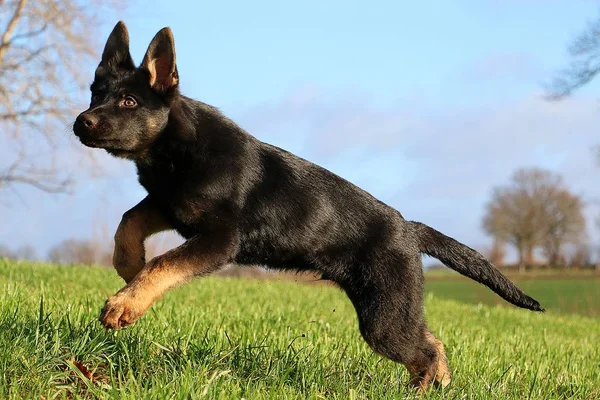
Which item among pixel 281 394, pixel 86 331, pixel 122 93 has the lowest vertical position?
pixel 281 394

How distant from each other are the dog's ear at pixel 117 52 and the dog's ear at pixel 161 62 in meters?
0.15

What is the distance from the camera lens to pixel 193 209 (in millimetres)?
4641

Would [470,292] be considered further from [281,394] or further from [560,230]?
[560,230]

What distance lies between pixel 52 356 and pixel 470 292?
3181cm

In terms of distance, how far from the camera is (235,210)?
4.79m

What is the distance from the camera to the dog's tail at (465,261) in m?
5.62

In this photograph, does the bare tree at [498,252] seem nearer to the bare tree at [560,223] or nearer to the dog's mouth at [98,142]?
the bare tree at [560,223]

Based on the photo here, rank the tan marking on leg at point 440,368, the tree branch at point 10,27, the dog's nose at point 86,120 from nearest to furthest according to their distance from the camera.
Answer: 1. the dog's nose at point 86,120
2. the tan marking on leg at point 440,368
3. the tree branch at point 10,27

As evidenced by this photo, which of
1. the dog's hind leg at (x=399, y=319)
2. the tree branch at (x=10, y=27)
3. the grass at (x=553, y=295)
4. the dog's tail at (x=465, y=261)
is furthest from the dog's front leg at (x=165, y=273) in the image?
the grass at (x=553, y=295)

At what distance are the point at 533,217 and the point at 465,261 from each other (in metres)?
69.8

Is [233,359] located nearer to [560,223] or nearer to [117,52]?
[117,52]

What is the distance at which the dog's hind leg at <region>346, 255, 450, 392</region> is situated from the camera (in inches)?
204

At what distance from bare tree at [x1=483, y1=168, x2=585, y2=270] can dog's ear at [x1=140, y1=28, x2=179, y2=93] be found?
68719 millimetres

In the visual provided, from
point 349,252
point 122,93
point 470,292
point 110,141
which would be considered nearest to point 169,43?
point 122,93
